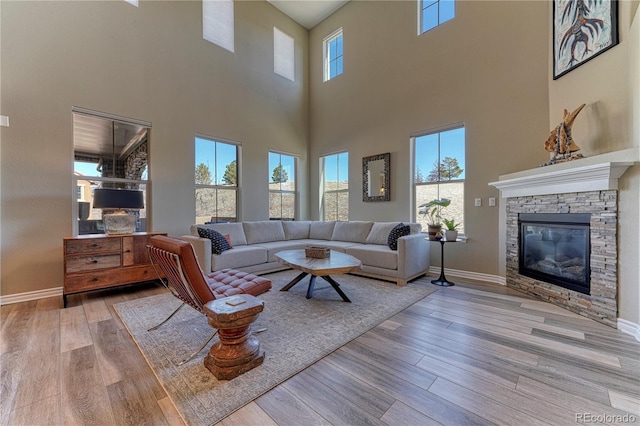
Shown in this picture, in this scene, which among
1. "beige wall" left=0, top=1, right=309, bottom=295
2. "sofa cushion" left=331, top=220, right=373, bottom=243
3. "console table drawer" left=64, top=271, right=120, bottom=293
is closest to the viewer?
"console table drawer" left=64, top=271, right=120, bottom=293

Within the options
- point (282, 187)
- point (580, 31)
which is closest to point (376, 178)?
point (282, 187)

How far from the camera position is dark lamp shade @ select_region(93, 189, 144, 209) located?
3.21 m

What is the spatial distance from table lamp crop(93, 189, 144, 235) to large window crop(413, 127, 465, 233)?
437 cm

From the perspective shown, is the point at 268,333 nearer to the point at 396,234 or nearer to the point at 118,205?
the point at 396,234

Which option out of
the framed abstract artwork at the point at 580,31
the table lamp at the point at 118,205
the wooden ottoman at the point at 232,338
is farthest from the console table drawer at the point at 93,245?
the framed abstract artwork at the point at 580,31

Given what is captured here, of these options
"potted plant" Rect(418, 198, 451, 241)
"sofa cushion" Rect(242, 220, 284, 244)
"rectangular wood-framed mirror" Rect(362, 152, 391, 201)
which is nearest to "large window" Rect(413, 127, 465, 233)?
"potted plant" Rect(418, 198, 451, 241)

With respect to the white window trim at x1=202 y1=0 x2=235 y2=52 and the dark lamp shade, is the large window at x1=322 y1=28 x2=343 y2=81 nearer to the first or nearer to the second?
the white window trim at x1=202 y1=0 x2=235 y2=52

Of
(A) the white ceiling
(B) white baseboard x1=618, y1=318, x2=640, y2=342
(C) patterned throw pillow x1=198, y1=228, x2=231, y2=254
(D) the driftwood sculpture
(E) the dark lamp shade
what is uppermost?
(A) the white ceiling

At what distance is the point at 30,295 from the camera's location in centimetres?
325

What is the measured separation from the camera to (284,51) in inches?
239

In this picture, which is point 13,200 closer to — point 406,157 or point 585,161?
point 406,157

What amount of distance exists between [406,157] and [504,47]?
2.01 m

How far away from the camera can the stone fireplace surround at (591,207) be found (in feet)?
8.02

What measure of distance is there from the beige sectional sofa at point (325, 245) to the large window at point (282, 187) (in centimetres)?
67
